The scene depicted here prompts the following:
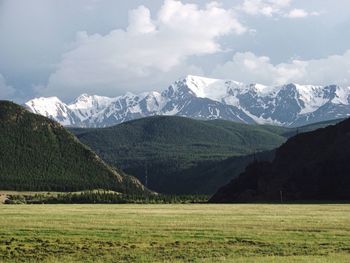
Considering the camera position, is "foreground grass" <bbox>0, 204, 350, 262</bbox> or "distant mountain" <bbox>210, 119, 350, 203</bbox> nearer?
"foreground grass" <bbox>0, 204, 350, 262</bbox>

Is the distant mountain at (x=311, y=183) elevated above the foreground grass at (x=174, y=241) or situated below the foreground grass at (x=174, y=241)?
above

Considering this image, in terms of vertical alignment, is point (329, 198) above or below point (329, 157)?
below

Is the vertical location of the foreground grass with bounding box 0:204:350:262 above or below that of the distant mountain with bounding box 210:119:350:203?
below

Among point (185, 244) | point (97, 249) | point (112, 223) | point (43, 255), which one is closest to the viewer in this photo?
point (43, 255)

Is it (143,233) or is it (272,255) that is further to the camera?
(143,233)

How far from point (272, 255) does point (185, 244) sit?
324 inches

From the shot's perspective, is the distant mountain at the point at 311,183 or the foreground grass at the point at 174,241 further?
the distant mountain at the point at 311,183

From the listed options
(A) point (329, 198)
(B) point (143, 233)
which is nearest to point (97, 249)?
(B) point (143, 233)

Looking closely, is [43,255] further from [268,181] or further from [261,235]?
[268,181]

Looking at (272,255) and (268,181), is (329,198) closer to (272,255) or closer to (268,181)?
(268,181)

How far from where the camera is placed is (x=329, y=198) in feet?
575

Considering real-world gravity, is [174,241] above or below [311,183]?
below

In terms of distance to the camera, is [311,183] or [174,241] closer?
[174,241]

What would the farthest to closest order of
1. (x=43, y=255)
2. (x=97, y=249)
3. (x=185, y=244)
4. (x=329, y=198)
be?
(x=329, y=198) < (x=185, y=244) < (x=97, y=249) < (x=43, y=255)
